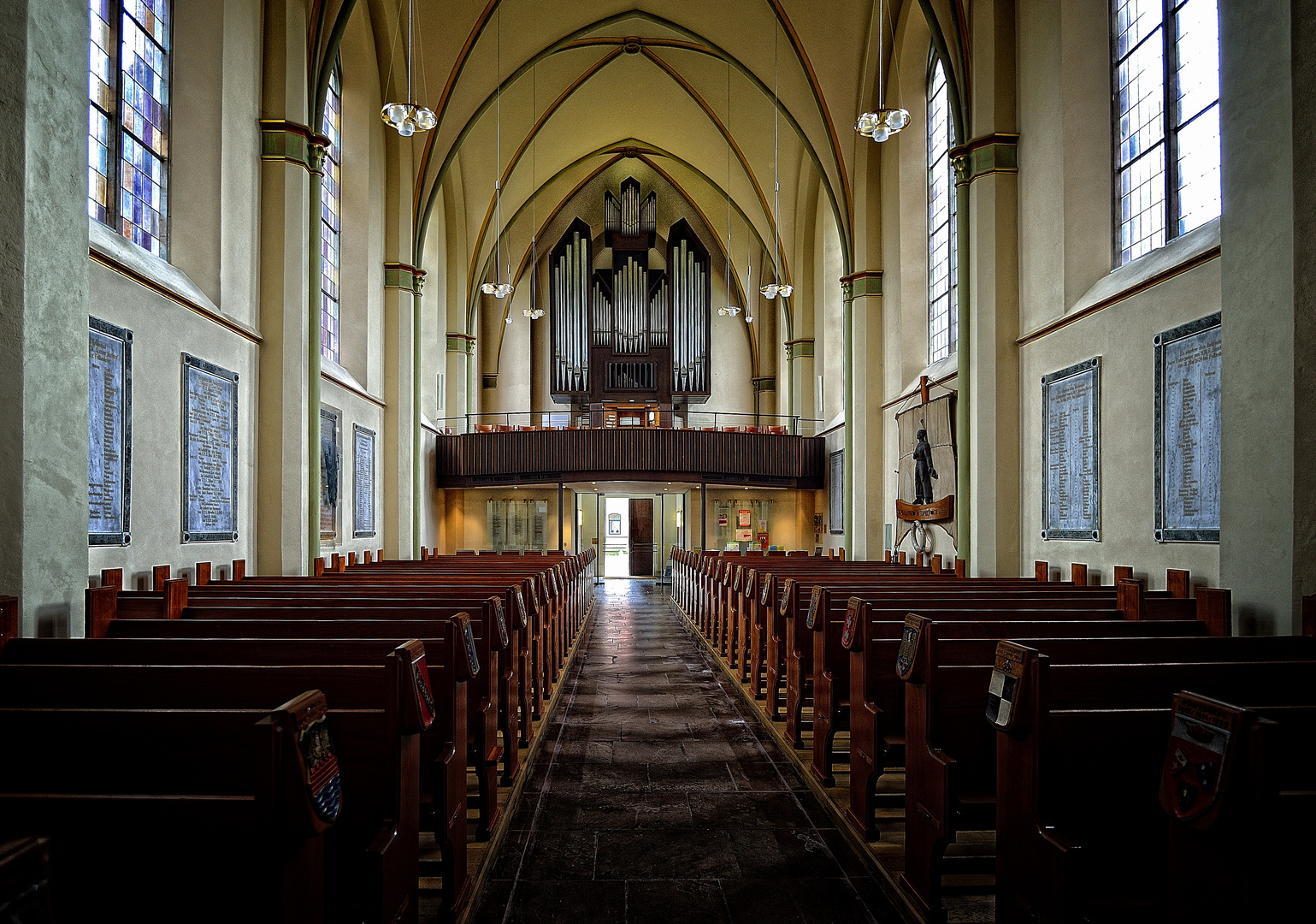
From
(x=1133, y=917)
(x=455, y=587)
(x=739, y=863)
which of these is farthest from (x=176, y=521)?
(x=1133, y=917)

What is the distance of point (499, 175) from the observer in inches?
668

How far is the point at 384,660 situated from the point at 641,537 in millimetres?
20841

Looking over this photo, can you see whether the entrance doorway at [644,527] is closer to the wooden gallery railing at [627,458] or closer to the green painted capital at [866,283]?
the wooden gallery railing at [627,458]

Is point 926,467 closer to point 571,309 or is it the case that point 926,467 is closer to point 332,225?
point 332,225

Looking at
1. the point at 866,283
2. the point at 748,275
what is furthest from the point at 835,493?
the point at 748,275

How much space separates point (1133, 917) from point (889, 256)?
487 inches

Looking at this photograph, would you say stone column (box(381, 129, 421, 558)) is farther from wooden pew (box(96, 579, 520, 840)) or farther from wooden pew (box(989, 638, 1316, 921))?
wooden pew (box(989, 638, 1316, 921))

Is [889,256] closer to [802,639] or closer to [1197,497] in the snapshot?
[1197,497]

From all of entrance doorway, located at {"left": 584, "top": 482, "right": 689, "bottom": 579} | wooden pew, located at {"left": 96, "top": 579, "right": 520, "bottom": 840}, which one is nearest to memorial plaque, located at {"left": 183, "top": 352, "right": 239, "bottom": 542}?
wooden pew, located at {"left": 96, "top": 579, "right": 520, "bottom": 840}

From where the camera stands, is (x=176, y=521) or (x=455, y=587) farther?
(x=176, y=521)

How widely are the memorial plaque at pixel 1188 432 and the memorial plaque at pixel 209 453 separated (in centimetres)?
851

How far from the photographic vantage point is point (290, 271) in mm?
9273

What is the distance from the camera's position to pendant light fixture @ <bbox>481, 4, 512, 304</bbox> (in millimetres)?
14414

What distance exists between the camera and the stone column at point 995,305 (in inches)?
364
